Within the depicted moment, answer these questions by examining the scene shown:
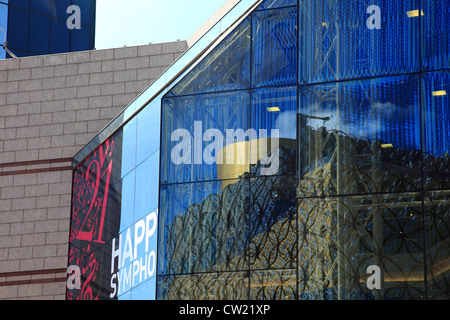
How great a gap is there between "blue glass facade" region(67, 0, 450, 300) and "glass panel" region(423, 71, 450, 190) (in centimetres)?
1

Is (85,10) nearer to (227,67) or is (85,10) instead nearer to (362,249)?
(227,67)

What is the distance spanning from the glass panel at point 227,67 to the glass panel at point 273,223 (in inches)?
67.1

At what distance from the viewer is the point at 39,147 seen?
21969mm

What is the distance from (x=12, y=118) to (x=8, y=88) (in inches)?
28.9

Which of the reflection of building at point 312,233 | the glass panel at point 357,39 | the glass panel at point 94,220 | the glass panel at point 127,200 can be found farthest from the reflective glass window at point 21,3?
the glass panel at point 357,39

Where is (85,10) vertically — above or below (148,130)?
above

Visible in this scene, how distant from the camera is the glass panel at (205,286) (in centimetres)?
1378

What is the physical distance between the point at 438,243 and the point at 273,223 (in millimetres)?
2428

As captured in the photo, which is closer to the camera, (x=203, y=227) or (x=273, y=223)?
(x=273, y=223)

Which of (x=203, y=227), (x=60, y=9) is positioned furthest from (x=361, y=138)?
(x=60, y=9)

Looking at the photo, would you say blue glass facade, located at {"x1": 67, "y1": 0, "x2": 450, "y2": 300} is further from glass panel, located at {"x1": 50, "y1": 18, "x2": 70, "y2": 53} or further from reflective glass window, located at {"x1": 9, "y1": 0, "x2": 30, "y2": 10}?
glass panel, located at {"x1": 50, "y1": 18, "x2": 70, "y2": 53}

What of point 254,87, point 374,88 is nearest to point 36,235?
point 254,87

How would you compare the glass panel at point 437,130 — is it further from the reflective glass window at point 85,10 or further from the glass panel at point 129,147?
the reflective glass window at point 85,10

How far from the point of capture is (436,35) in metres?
13.2
